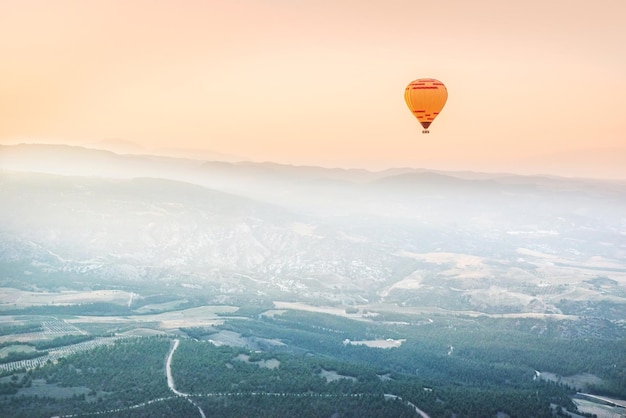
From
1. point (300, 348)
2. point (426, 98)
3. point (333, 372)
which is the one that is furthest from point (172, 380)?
point (426, 98)

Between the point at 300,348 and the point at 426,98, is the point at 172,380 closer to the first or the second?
the point at 300,348

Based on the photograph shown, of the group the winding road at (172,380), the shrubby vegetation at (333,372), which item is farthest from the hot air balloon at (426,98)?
the winding road at (172,380)

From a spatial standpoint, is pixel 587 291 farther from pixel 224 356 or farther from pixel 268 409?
pixel 268 409

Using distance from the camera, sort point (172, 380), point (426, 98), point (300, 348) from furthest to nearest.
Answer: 1. point (300, 348)
2. point (426, 98)
3. point (172, 380)

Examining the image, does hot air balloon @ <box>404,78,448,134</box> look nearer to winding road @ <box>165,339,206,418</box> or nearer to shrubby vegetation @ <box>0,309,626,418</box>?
shrubby vegetation @ <box>0,309,626,418</box>

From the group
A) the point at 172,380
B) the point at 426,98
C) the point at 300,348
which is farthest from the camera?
the point at 300,348

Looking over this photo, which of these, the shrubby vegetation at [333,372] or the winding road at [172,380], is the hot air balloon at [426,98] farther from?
the winding road at [172,380]

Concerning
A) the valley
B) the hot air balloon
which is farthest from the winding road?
the hot air balloon

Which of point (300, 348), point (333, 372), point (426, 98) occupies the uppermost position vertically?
point (426, 98)

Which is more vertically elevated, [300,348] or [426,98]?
[426,98]
